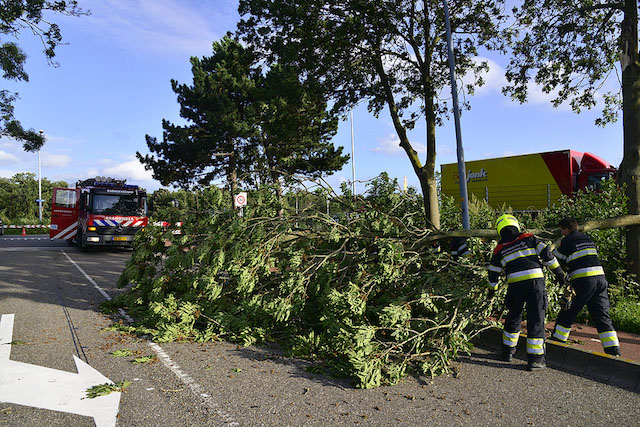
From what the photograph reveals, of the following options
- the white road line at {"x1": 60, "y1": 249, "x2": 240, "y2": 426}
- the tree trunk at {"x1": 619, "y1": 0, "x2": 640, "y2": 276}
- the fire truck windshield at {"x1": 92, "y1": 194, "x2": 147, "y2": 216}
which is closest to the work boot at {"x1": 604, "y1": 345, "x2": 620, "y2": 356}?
the tree trunk at {"x1": 619, "y1": 0, "x2": 640, "y2": 276}

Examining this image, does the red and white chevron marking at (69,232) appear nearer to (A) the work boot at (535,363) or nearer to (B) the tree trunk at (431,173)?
(B) the tree trunk at (431,173)

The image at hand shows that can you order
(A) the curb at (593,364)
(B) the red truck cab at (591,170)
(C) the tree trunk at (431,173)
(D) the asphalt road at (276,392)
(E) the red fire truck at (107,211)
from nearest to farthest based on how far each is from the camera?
(D) the asphalt road at (276,392) < (A) the curb at (593,364) < (C) the tree trunk at (431,173) < (B) the red truck cab at (591,170) < (E) the red fire truck at (107,211)

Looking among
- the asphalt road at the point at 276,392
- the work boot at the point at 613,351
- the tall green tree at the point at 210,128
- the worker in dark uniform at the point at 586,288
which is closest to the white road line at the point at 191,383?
the asphalt road at the point at 276,392

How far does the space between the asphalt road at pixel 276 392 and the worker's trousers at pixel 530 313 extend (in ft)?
0.95

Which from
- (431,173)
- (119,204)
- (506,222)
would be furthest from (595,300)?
(119,204)

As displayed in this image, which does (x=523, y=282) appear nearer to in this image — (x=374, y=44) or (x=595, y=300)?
(x=595, y=300)

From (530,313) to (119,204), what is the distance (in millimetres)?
16653

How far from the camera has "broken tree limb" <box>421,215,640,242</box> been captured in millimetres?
6566

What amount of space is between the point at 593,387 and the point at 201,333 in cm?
475

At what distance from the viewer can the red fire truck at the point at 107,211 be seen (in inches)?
686

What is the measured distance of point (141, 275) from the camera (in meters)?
7.61

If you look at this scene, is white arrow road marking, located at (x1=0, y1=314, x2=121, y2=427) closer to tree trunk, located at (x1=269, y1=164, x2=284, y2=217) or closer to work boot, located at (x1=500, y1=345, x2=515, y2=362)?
tree trunk, located at (x1=269, y1=164, x2=284, y2=217)

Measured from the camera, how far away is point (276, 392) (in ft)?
14.2

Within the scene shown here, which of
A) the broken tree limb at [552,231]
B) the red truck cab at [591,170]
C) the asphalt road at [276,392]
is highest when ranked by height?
the red truck cab at [591,170]
